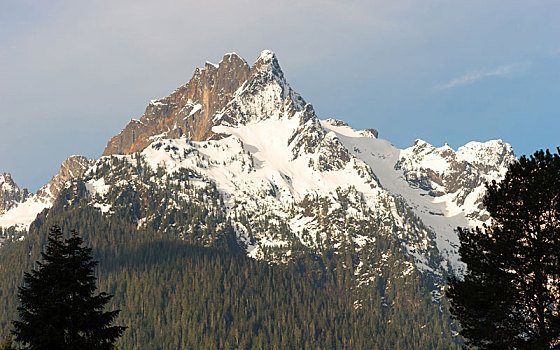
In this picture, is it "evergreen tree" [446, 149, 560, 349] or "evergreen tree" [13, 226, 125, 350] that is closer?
"evergreen tree" [13, 226, 125, 350]

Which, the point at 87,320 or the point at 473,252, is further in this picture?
the point at 473,252

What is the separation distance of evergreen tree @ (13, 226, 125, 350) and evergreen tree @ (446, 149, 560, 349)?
24.8 metres

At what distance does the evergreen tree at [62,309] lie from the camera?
4719cm

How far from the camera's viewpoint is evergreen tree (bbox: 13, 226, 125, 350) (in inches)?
1858

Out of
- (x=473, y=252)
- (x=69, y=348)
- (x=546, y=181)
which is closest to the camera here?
(x=69, y=348)

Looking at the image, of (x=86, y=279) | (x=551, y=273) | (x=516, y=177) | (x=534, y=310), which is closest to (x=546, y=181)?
(x=516, y=177)

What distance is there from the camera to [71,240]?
49781mm

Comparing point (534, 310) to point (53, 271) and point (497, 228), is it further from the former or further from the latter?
point (53, 271)

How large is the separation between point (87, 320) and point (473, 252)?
27345 millimetres

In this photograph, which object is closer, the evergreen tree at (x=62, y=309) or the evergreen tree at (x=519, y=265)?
the evergreen tree at (x=62, y=309)

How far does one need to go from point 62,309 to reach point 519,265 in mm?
30449

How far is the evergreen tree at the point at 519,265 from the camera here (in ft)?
164

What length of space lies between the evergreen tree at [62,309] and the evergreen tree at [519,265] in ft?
81.5

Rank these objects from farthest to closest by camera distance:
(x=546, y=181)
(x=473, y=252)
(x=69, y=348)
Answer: (x=473, y=252) < (x=546, y=181) < (x=69, y=348)
